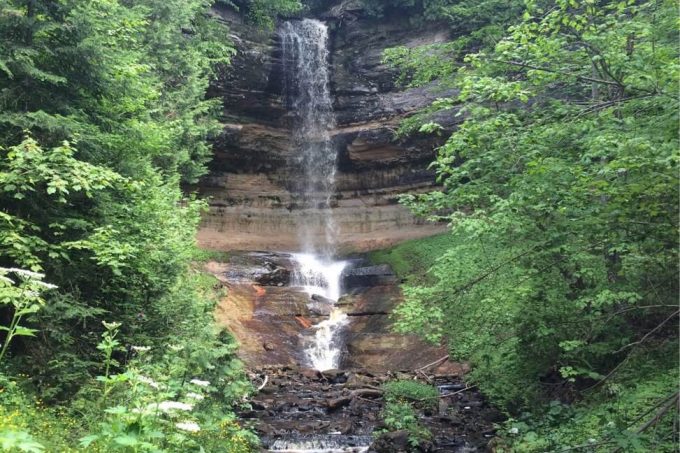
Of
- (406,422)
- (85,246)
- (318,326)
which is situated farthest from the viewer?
(318,326)

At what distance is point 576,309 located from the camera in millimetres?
8188

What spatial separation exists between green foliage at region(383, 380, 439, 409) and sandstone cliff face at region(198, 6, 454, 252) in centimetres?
1469

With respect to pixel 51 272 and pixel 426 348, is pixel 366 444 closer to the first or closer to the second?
pixel 51 272

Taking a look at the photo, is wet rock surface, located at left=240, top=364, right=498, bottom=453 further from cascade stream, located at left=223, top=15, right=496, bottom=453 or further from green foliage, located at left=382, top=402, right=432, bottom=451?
green foliage, located at left=382, top=402, right=432, bottom=451

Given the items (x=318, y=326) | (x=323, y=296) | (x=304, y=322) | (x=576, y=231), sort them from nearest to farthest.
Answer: (x=576, y=231) → (x=318, y=326) → (x=304, y=322) → (x=323, y=296)

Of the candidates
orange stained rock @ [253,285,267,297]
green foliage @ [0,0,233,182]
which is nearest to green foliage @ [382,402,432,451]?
green foliage @ [0,0,233,182]

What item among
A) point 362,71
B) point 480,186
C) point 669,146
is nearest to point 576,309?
point 480,186

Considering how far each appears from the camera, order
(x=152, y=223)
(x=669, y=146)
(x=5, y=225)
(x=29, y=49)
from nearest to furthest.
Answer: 1. (x=669, y=146)
2. (x=5, y=225)
3. (x=29, y=49)
4. (x=152, y=223)

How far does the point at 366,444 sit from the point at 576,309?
444 centimetres

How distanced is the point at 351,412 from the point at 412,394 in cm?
149

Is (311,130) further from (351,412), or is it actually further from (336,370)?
(351,412)

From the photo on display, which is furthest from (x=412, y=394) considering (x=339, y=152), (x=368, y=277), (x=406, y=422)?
(x=339, y=152)

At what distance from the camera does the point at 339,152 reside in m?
29.3

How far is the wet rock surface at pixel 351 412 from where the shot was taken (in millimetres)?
9477
